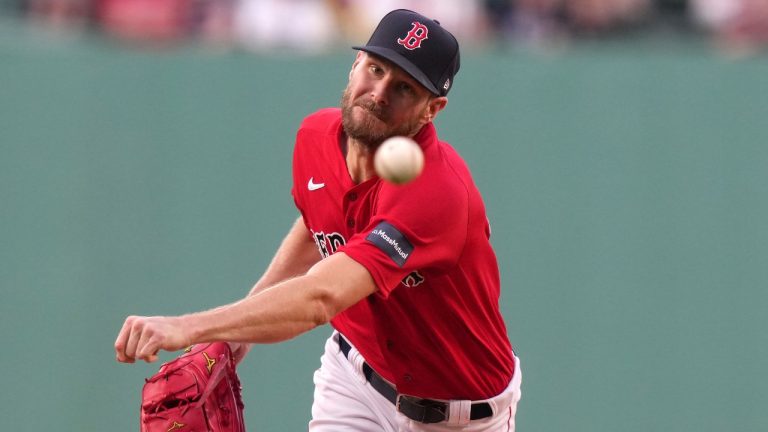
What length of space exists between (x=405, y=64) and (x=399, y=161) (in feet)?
2.27

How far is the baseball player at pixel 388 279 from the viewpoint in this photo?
3.95 metres

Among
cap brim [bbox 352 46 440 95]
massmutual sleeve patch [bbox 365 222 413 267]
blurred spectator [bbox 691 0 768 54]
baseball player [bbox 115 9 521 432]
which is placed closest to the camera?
baseball player [bbox 115 9 521 432]

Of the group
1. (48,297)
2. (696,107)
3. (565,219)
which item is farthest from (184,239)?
(696,107)

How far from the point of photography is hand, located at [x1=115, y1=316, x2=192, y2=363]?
3.69 m

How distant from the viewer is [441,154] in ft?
14.5

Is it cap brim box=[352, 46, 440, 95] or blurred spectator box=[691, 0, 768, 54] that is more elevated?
blurred spectator box=[691, 0, 768, 54]

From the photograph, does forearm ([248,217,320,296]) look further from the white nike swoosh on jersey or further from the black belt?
the black belt

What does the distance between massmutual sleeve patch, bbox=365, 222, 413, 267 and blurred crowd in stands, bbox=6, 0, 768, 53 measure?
4495mm

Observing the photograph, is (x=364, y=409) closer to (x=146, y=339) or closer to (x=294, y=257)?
(x=294, y=257)

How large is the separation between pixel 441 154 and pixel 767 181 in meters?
4.88

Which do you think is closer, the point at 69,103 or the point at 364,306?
the point at 364,306

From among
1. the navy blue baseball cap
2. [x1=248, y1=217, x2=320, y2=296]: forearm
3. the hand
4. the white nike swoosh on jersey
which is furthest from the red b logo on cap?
the hand

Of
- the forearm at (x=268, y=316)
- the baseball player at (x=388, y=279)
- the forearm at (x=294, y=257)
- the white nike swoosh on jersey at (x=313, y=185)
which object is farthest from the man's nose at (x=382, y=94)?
the forearm at (x=294, y=257)

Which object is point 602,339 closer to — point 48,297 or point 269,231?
point 269,231
